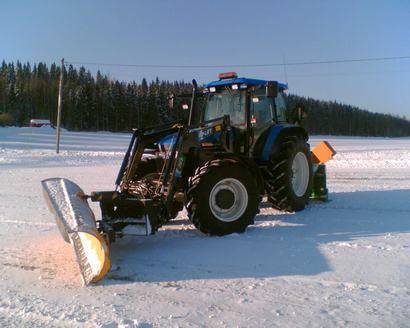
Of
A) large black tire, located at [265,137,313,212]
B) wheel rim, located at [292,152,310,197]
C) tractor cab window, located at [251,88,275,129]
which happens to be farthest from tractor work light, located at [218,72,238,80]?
wheel rim, located at [292,152,310,197]

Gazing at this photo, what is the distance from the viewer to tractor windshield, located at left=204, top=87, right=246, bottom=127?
733 cm

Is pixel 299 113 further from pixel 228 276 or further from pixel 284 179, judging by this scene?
pixel 228 276

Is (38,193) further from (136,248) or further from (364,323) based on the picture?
(364,323)

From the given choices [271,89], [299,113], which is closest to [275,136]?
[271,89]

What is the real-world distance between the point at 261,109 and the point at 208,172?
218 centimetres

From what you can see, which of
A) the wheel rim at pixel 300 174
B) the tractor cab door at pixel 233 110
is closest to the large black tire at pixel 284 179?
the wheel rim at pixel 300 174

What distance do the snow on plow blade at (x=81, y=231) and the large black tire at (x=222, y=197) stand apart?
1.46 metres

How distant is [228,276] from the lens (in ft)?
14.5

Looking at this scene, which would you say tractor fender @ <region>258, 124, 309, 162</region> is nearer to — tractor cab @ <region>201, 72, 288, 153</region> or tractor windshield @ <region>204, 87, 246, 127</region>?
tractor cab @ <region>201, 72, 288, 153</region>

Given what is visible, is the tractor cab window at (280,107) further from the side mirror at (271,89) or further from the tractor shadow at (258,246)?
the tractor shadow at (258,246)

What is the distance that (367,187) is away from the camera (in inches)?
419

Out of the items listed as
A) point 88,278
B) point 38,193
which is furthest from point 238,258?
point 38,193

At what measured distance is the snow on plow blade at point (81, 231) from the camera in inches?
165

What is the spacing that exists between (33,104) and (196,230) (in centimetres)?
8426
